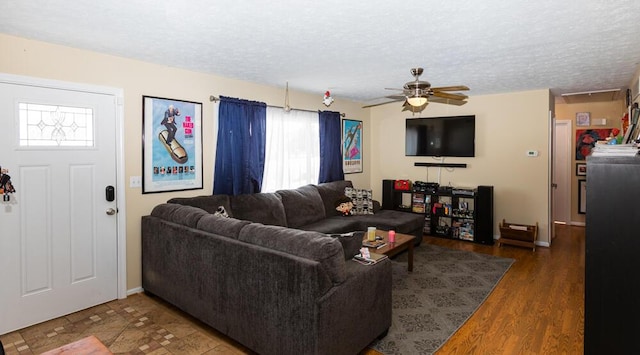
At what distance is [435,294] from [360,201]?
7.56 ft

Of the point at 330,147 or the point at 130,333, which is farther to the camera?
the point at 330,147

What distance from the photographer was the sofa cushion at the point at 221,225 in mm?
2752

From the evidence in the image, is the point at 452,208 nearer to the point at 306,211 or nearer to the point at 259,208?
the point at 306,211

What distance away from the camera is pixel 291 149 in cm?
545

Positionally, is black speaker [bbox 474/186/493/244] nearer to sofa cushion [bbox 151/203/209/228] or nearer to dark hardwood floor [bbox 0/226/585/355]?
dark hardwood floor [bbox 0/226/585/355]

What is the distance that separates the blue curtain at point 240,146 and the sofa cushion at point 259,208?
172 millimetres

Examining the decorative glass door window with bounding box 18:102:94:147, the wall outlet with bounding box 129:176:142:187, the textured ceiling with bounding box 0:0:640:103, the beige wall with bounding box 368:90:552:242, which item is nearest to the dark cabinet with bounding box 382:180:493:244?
the beige wall with bounding box 368:90:552:242

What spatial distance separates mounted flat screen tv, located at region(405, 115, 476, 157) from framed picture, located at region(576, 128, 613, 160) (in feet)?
8.28

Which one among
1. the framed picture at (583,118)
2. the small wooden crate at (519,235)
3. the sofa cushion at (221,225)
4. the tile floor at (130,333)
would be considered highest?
the framed picture at (583,118)

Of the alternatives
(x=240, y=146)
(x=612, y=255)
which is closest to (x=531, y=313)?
(x=612, y=255)

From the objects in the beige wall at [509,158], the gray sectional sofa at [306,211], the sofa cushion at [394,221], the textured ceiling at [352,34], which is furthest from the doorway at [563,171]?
the gray sectional sofa at [306,211]

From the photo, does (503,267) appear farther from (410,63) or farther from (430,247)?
(410,63)

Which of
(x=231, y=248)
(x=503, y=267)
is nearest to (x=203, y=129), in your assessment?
(x=231, y=248)

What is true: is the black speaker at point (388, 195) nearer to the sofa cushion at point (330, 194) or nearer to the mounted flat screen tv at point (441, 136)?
the mounted flat screen tv at point (441, 136)
